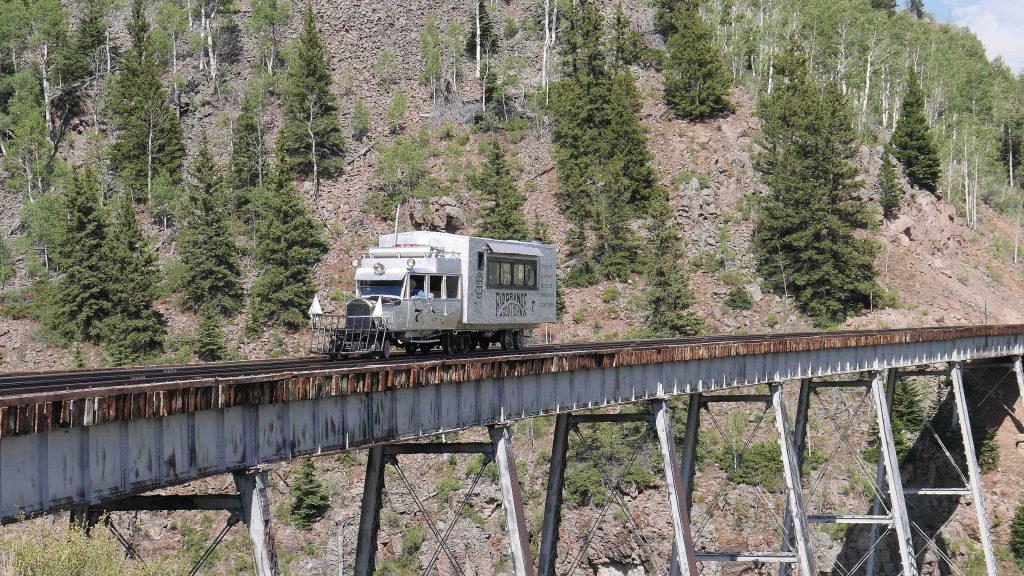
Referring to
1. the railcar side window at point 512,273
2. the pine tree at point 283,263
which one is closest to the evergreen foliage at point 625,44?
the pine tree at point 283,263

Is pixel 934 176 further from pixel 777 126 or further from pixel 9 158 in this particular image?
pixel 9 158

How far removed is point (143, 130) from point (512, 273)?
2149 inches

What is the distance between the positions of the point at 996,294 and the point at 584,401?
64.0 meters

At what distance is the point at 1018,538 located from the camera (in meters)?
49.8

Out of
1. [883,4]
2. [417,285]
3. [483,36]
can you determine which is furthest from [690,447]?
[883,4]

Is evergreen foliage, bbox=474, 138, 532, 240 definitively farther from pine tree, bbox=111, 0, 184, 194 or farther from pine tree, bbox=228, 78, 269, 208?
pine tree, bbox=111, 0, 184, 194

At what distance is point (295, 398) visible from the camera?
16.5 meters

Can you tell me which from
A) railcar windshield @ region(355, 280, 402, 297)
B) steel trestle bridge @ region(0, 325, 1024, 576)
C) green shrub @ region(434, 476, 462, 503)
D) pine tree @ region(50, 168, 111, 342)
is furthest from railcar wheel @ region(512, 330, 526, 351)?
pine tree @ region(50, 168, 111, 342)

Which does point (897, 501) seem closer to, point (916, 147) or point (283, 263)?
point (283, 263)

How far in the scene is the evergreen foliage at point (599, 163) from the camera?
226ft

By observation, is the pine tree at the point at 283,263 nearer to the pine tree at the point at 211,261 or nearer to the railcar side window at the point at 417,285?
the pine tree at the point at 211,261

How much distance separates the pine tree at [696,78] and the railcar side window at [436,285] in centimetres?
5973

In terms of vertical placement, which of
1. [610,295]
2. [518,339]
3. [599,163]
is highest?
[599,163]

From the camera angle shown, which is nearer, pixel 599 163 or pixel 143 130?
pixel 599 163
